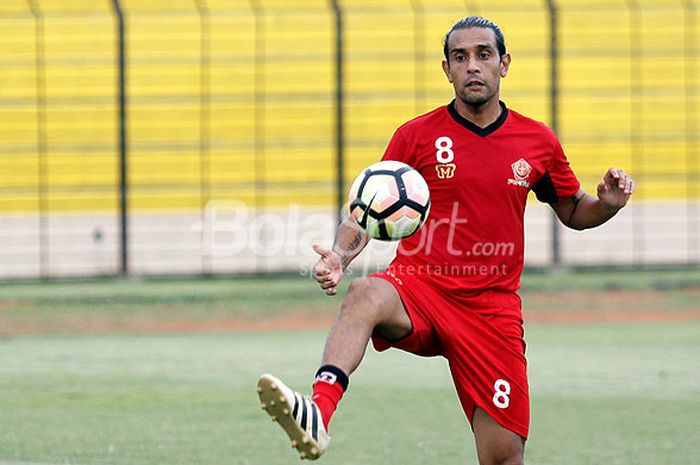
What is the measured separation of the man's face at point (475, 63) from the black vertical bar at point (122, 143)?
53.2 ft

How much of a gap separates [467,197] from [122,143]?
650 inches

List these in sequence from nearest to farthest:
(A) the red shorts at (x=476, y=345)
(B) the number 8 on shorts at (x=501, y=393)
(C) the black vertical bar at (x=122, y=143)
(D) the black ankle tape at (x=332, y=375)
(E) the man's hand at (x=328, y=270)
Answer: (D) the black ankle tape at (x=332, y=375), (E) the man's hand at (x=328, y=270), (A) the red shorts at (x=476, y=345), (B) the number 8 on shorts at (x=501, y=393), (C) the black vertical bar at (x=122, y=143)

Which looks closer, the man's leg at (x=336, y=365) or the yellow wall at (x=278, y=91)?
the man's leg at (x=336, y=365)

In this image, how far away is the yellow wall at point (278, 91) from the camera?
2275 cm

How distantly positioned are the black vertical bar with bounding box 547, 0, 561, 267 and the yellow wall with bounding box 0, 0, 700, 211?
0.11 metres

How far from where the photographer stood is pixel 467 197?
6535 mm

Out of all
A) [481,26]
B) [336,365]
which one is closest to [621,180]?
[481,26]

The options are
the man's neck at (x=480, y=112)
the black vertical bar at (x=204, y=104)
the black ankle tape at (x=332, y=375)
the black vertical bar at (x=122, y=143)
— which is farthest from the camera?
the black vertical bar at (x=204, y=104)

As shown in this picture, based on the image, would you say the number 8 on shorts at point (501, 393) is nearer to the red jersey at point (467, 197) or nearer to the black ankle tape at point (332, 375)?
the red jersey at point (467, 197)

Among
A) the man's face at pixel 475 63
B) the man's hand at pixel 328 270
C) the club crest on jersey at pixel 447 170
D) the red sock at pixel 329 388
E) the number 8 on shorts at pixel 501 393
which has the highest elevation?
the man's face at pixel 475 63

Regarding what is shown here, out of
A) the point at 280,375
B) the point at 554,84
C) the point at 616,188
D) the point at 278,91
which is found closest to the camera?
the point at 616,188

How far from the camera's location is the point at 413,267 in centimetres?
648

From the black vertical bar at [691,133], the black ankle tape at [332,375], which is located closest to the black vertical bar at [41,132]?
the black vertical bar at [691,133]

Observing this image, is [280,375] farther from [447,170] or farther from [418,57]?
[418,57]
